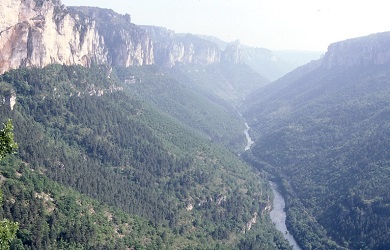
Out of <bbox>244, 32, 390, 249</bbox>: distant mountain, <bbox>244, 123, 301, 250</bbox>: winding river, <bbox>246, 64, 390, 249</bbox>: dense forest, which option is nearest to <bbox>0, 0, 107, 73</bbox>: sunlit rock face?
<bbox>246, 64, 390, 249</bbox>: dense forest

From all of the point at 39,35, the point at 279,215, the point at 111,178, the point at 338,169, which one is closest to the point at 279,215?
the point at 279,215

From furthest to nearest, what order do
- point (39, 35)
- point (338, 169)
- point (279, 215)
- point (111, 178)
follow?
1. point (338, 169)
2. point (279, 215)
3. point (39, 35)
4. point (111, 178)

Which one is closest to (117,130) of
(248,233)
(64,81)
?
(64,81)

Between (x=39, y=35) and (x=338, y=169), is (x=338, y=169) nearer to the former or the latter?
(x=338, y=169)

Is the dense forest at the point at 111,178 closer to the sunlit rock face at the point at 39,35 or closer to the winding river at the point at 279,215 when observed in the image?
the winding river at the point at 279,215

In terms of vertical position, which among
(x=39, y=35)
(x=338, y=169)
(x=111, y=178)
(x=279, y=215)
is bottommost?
(x=279, y=215)

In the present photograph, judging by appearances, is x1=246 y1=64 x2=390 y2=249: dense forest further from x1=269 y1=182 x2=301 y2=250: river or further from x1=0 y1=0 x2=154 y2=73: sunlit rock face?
x1=0 y1=0 x2=154 y2=73: sunlit rock face

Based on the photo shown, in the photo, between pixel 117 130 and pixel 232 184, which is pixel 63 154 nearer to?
pixel 117 130

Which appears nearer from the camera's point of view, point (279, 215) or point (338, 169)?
point (279, 215)

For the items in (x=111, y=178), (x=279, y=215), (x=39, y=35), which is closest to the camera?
(x=111, y=178)
